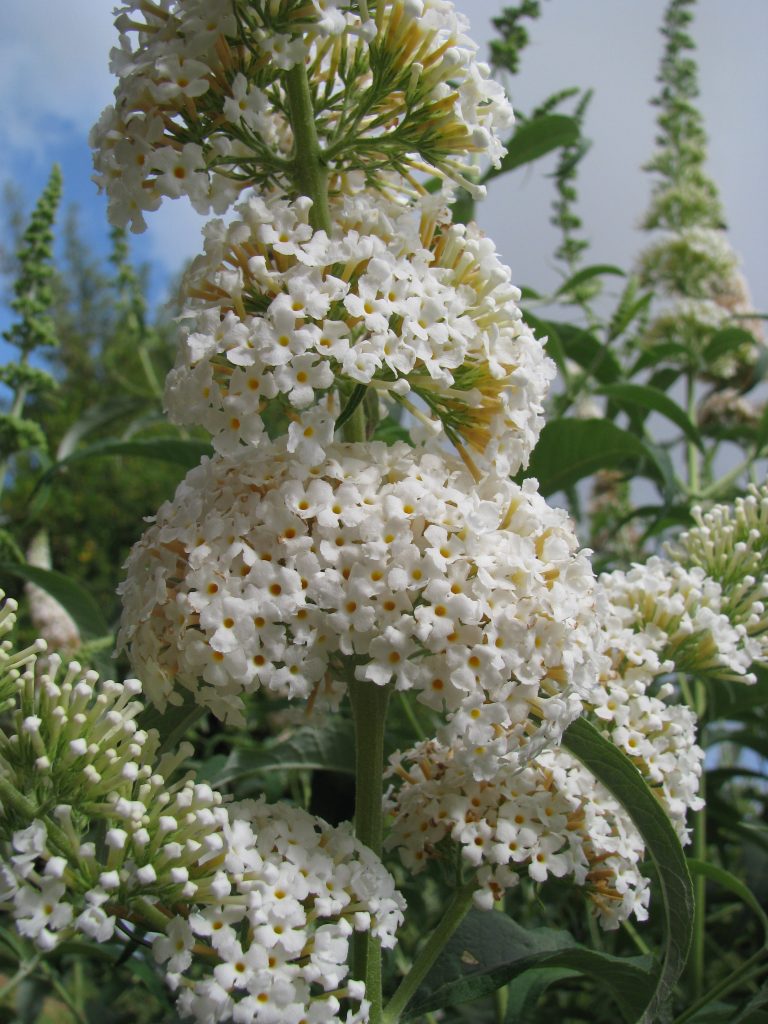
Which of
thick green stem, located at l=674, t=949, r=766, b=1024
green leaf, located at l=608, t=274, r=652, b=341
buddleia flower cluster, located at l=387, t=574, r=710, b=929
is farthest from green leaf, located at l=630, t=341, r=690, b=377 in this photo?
thick green stem, located at l=674, t=949, r=766, b=1024

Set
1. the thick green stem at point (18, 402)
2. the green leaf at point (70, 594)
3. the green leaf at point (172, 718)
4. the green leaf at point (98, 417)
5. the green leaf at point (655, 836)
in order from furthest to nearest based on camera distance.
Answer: the green leaf at point (98, 417), the thick green stem at point (18, 402), the green leaf at point (70, 594), the green leaf at point (172, 718), the green leaf at point (655, 836)

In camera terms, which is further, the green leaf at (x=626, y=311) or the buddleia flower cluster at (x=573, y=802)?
the green leaf at (x=626, y=311)

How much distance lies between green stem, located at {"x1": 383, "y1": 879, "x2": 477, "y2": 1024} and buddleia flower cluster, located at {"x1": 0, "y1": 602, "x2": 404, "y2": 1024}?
0.37 feet

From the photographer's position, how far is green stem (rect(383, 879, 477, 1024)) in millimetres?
866

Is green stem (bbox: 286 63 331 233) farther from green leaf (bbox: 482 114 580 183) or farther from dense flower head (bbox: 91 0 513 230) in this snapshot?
green leaf (bbox: 482 114 580 183)

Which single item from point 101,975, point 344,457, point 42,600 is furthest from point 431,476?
point 42,600

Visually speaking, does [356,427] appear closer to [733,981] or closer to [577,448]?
[577,448]

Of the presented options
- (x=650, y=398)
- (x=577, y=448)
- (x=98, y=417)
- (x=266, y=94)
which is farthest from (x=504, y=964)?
(x=98, y=417)

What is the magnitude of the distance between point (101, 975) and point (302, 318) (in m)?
1.73

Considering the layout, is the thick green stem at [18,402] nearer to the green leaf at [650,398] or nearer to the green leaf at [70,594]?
the green leaf at [70,594]

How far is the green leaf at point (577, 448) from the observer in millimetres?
1350

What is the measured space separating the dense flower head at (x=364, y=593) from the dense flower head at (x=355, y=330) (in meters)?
0.06

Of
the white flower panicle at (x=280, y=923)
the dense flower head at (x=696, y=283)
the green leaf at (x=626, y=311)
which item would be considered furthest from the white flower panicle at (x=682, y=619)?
the dense flower head at (x=696, y=283)

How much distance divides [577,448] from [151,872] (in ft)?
2.93
